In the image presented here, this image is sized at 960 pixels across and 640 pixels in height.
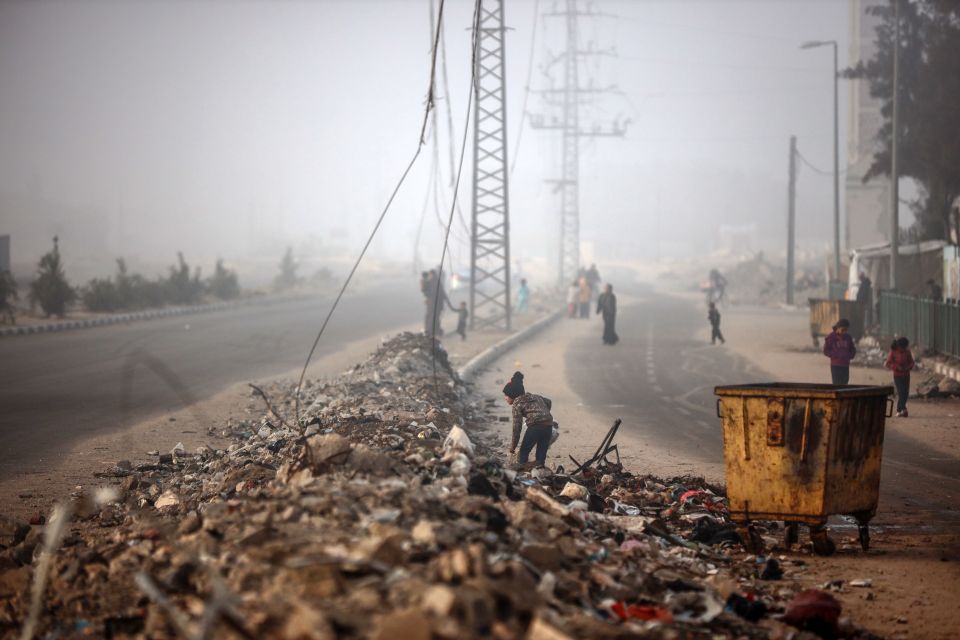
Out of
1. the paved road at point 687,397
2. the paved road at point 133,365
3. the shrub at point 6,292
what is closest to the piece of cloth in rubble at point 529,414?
the paved road at point 687,397

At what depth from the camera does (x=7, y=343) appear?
86.6 ft

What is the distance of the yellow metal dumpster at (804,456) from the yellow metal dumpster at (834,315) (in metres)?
18.8

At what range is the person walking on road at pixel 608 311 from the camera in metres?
27.4

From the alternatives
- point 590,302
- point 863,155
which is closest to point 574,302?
point 590,302

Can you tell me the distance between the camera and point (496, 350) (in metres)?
26.1

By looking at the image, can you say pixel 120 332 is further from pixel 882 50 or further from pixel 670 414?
pixel 882 50

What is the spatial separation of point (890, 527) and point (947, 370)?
1247 cm

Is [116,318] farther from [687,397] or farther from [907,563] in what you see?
[907,563]

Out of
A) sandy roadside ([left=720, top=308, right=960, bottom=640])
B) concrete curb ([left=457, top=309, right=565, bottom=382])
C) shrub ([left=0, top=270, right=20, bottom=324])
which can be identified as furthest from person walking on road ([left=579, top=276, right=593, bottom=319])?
sandy roadside ([left=720, top=308, right=960, bottom=640])

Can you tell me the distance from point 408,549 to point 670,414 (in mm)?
11104

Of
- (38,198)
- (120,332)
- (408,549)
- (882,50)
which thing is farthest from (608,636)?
(38,198)

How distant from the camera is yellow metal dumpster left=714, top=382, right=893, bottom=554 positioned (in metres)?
7.84

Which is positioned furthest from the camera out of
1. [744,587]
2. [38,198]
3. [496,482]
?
[38,198]

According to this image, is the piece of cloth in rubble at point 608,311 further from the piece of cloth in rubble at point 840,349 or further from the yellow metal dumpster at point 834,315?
the piece of cloth in rubble at point 840,349
